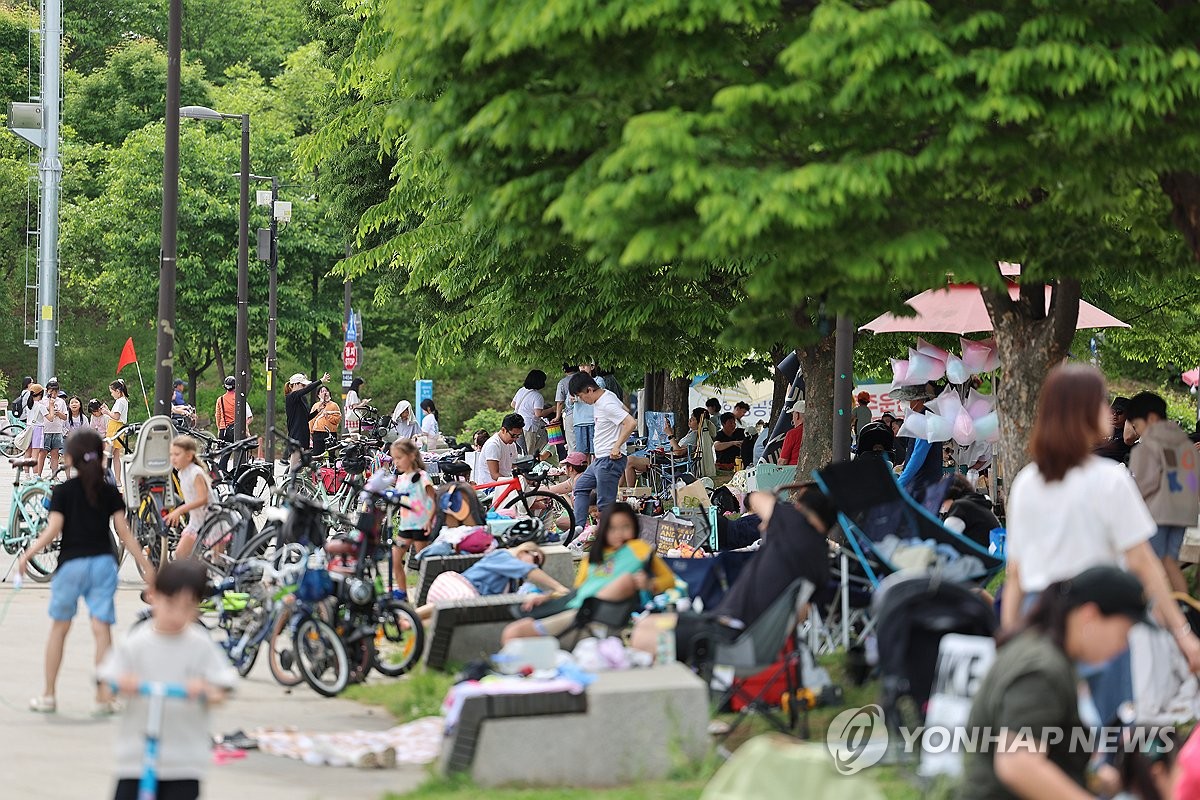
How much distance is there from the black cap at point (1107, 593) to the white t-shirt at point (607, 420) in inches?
463

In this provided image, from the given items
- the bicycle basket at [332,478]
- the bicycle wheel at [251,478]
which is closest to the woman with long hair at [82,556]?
the bicycle wheel at [251,478]

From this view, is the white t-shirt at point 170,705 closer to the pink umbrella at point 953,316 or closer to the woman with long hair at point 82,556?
the woman with long hair at point 82,556

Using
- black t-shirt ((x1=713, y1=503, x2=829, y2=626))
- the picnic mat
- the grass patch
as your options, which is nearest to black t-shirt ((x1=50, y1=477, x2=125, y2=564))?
the picnic mat

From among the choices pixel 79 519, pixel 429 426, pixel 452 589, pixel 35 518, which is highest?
pixel 429 426

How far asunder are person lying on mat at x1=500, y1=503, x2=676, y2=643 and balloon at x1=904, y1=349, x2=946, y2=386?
824cm

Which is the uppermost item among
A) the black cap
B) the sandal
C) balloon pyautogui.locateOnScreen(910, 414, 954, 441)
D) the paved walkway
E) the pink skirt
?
balloon pyautogui.locateOnScreen(910, 414, 954, 441)

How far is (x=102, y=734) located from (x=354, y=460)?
12.5 metres

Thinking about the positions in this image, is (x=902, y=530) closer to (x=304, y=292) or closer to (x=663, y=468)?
(x=663, y=468)

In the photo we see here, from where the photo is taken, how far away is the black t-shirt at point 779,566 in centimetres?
931

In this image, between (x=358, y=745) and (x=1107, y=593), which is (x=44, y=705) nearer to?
(x=358, y=745)

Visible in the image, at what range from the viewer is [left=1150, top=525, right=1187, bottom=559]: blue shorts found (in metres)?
11.2

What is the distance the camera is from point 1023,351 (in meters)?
13.7

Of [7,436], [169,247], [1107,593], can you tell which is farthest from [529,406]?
[1107,593]

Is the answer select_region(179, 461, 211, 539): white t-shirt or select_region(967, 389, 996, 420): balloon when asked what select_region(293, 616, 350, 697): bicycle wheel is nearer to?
select_region(179, 461, 211, 539): white t-shirt
